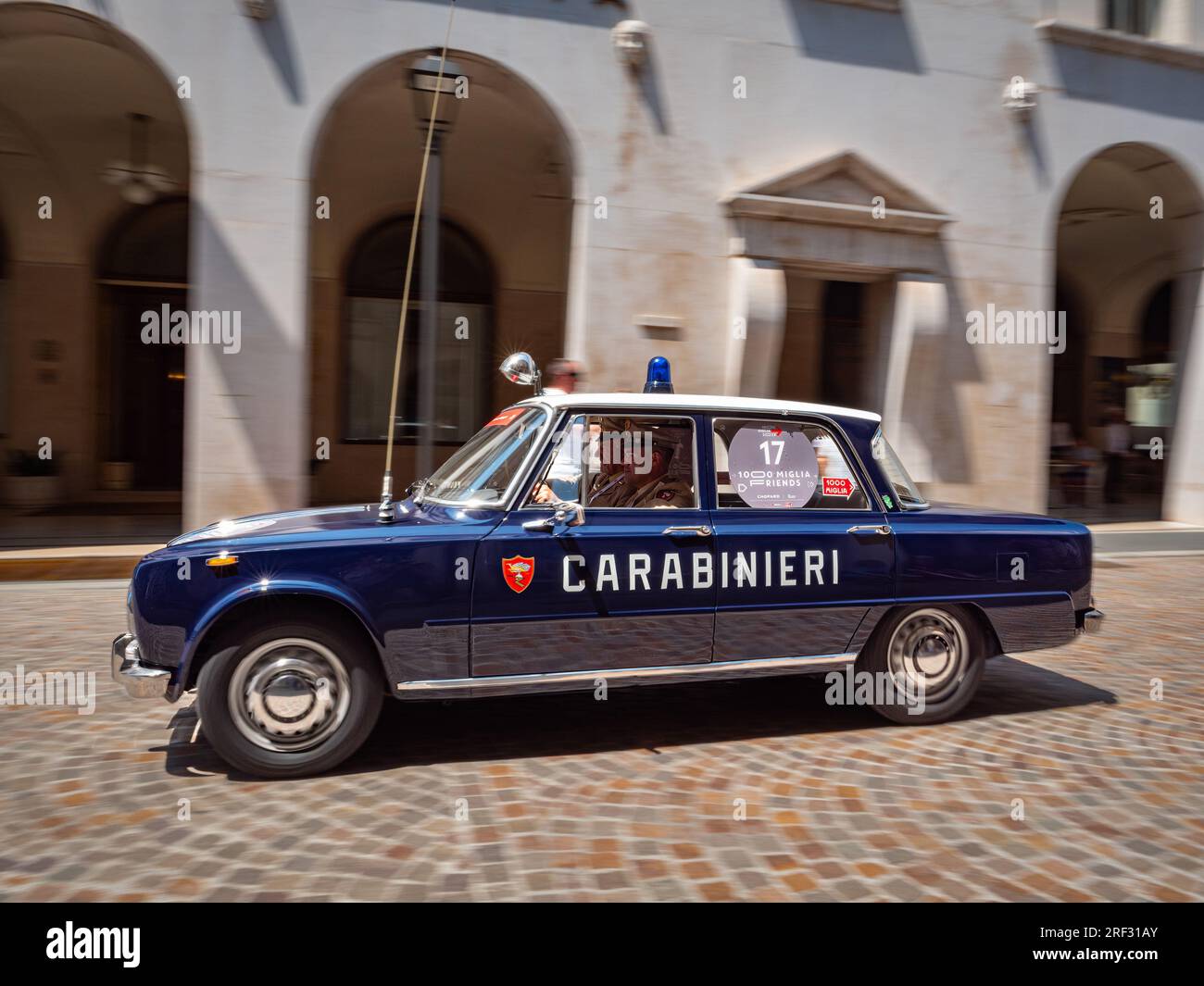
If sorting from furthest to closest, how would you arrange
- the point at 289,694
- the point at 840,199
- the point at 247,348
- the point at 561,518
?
the point at 840,199 < the point at 247,348 < the point at 561,518 < the point at 289,694

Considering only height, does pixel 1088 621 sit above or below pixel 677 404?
below

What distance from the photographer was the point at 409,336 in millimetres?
15367

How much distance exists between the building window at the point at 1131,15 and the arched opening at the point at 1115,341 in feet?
5.63

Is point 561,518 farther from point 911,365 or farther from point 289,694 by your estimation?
point 911,365

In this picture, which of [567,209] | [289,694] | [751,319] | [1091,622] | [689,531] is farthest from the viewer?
[567,209]

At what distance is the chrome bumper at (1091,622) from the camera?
5.05 m

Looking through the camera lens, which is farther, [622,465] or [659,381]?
[659,381]

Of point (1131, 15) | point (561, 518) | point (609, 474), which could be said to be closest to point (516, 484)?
point (561, 518)

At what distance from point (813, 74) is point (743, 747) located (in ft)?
30.8

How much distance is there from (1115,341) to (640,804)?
20372 millimetres

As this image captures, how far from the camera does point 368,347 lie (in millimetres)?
15219

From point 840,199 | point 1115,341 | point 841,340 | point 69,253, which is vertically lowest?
point 841,340

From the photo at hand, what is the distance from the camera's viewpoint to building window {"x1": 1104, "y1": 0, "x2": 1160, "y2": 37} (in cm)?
1301
